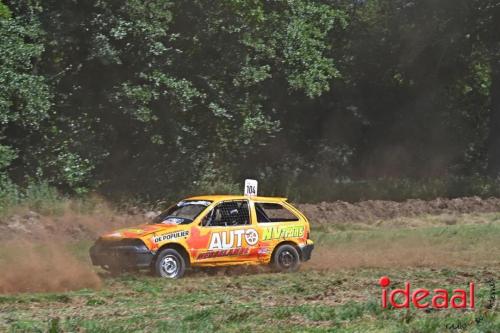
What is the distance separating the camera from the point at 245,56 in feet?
85.3

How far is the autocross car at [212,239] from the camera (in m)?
14.3

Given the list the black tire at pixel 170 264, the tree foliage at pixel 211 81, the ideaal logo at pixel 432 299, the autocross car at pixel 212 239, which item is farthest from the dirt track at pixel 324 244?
the ideaal logo at pixel 432 299

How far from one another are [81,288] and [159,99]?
12.8 metres

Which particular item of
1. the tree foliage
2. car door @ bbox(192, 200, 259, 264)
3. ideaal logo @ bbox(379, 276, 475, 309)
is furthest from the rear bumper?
the tree foliage

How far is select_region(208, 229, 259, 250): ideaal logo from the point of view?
15.0 m

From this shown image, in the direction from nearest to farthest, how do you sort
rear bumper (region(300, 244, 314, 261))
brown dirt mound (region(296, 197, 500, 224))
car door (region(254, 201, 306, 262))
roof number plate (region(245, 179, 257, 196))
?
1. car door (region(254, 201, 306, 262))
2. rear bumper (region(300, 244, 314, 261))
3. roof number plate (region(245, 179, 257, 196))
4. brown dirt mound (region(296, 197, 500, 224))

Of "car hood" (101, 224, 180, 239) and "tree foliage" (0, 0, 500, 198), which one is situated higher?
"tree foliage" (0, 0, 500, 198)

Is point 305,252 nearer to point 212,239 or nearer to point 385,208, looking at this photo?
point 212,239

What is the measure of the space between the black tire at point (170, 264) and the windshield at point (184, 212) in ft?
2.22

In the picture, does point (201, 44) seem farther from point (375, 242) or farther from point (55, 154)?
point (375, 242)

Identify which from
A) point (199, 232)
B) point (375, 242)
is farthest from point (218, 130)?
point (199, 232)

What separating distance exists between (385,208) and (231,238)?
38.7ft

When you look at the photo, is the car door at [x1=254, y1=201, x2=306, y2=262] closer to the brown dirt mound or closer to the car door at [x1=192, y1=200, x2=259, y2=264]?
the car door at [x1=192, y1=200, x2=259, y2=264]

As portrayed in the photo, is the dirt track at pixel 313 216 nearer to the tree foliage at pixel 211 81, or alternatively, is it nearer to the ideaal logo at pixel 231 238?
the tree foliage at pixel 211 81
